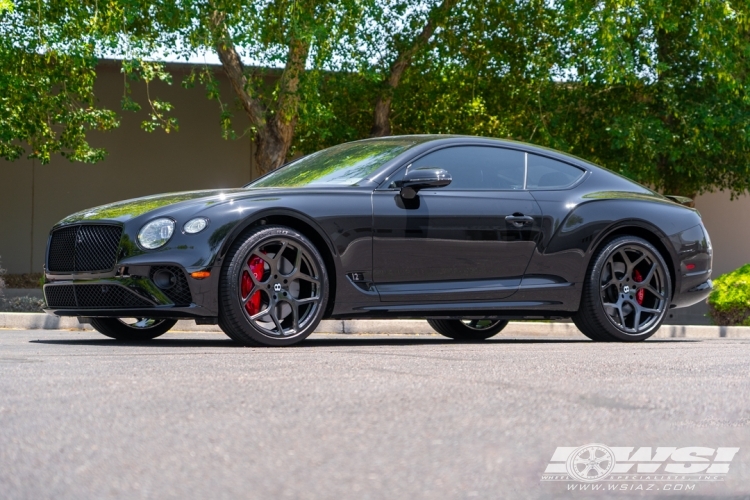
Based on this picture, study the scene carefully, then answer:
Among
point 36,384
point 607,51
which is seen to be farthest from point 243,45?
point 36,384

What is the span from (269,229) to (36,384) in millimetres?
2496

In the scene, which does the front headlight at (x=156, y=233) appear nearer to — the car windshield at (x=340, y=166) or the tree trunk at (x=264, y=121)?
the car windshield at (x=340, y=166)

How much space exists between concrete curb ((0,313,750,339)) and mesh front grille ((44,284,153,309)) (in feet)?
10.6

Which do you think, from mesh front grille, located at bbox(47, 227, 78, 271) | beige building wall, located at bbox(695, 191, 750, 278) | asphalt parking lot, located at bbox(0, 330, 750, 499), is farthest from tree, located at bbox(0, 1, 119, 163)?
beige building wall, located at bbox(695, 191, 750, 278)

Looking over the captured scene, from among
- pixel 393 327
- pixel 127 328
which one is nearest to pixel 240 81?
pixel 393 327

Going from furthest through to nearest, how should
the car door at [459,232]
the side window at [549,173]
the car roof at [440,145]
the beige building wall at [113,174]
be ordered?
the beige building wall at [113,174], the side window at [549,173], the car roof at [440,145], the car door at [459,232]

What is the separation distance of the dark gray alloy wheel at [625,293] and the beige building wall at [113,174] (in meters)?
16.1

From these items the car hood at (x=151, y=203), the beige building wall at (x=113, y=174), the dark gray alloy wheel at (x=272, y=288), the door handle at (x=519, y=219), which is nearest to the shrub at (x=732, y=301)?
the door handle at (x=519, y=219)

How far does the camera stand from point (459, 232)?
7.59 m

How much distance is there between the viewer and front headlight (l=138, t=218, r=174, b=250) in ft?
22.1

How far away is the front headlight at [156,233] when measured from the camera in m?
6.73

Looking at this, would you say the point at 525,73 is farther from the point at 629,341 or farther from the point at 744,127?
the point at 629,341

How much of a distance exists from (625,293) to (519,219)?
1.10m

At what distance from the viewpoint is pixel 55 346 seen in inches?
283
